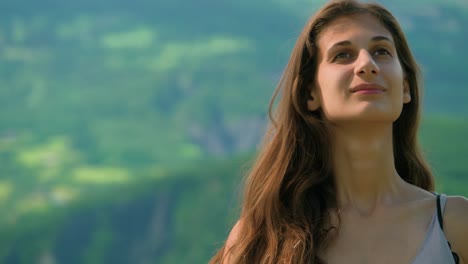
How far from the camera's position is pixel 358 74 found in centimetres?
242

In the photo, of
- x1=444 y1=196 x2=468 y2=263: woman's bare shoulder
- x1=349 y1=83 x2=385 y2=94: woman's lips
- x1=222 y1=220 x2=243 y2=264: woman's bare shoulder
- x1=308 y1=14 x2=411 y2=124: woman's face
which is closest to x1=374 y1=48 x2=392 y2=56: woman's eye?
x1=308 y1=14 x2=411 y2=124: woman's face

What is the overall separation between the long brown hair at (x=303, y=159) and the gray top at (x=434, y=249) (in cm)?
33

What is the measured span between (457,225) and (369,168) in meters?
0.30

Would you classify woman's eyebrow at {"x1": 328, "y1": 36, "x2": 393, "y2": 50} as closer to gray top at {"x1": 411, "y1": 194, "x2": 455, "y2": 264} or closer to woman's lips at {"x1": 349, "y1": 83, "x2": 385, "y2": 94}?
woman's lips at {"x1": 349, "y1": 83, "x2": 385, "y2": 94}

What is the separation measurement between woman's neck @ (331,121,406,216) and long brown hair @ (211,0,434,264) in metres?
0.09

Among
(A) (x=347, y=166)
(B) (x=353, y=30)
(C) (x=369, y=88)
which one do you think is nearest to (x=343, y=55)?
(B) (x=353, y=30)

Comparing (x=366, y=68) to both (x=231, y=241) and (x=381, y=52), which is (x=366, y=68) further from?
(x=231, y=241)

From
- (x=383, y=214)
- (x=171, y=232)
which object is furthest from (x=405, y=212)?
(x=171, y=232)

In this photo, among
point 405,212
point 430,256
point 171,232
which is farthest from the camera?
point 171,232

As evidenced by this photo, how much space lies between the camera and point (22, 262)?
12078 mm

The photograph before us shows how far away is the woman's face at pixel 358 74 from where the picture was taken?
7.86 ft

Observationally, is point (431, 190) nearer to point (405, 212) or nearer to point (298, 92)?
point (405, 212)

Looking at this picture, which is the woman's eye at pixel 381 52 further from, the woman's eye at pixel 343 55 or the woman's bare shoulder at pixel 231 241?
the woman's bare shoulder at pixel 231 241

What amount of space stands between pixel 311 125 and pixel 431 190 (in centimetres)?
43
